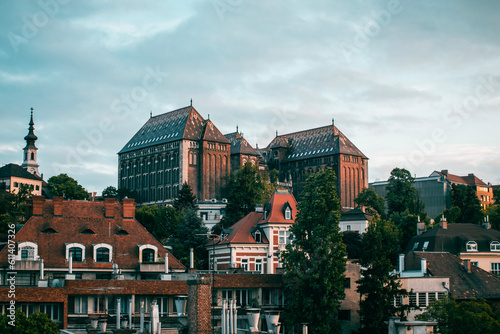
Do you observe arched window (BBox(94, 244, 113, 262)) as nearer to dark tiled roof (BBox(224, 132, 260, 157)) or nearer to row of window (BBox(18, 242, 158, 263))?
row of window (BBox(18, 242, 158, 263))

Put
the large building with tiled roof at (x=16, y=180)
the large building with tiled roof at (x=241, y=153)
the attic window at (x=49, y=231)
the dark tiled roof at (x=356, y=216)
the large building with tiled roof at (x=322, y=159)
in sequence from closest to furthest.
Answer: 1. the attic window at (x=49, y=231)
2. the dark tiled roof at (x=356, y=216)
3. the large building with tiled roof at (x=16, y=180)
4. the large building with tiled roof at (x=241, y=153)
5. the large building with tiled roof at (x=322, y=159)

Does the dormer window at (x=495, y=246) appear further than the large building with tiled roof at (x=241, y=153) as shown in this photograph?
No

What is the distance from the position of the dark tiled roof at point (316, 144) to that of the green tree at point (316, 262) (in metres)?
105

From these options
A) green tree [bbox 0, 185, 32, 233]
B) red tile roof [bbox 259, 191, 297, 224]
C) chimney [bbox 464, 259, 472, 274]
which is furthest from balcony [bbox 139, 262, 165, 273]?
chimney [bbox 464, 259, 472, 274]

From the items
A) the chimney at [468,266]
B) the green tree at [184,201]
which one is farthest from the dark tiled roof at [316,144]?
the chimney at [468,266]

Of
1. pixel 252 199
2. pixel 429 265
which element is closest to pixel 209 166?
pixel 252 199

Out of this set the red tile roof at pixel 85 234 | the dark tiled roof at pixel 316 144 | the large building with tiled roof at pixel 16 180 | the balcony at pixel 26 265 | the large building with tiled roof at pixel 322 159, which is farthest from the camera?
the dark tiled roof at pixel 316 144

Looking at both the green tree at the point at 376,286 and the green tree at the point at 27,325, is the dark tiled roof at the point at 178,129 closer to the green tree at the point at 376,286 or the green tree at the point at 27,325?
the green tree at the point at 376,286

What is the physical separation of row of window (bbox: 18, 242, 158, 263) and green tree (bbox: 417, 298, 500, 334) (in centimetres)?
2367

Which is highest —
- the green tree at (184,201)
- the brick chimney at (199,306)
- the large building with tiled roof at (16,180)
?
the large building with tiled roof at (16,180)

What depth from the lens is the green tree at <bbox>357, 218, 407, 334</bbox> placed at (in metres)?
59.8

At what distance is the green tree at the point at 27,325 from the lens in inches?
1752

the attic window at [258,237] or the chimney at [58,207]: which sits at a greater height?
the chimney at [58,207]

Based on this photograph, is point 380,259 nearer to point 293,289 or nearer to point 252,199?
point 293,289
